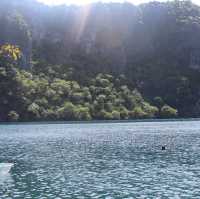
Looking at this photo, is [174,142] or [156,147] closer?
[156,147]

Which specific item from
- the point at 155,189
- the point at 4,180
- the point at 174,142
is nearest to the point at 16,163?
the point at 4,180

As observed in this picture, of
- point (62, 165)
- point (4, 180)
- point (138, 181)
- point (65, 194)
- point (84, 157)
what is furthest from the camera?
point (84, 157)

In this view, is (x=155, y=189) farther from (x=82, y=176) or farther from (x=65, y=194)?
(x=82, y=176)

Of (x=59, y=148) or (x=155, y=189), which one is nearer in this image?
(x=155, y=189)

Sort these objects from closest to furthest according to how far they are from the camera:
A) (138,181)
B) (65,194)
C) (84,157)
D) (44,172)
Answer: (65,194) < (138,181) < (44,172) < (84,157)

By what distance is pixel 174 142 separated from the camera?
114m

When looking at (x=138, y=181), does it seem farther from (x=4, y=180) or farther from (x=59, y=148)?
(x=59, y=148)

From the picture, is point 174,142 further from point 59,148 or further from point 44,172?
point 44,172

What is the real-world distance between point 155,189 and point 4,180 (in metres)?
19.2

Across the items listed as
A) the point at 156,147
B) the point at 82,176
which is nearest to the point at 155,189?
the point at 82,176

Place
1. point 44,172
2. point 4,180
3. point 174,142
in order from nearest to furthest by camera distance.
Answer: point 4,180 → point 44,172 → point 174,142

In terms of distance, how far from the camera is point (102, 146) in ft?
346

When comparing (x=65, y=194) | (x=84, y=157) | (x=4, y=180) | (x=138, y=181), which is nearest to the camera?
(x=65, y=194)

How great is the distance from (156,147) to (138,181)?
4442 centimetres
